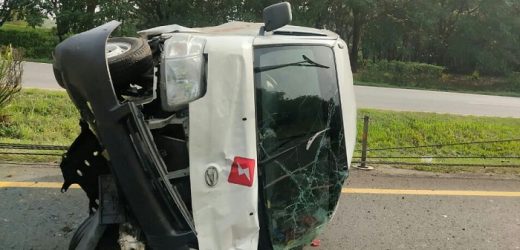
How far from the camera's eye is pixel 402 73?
27.5m

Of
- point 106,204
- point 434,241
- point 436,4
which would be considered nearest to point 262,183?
point 106,204

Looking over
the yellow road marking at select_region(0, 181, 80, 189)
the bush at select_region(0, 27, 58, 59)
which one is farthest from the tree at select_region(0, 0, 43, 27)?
the yellow road marking at select_region(0, 181, 80, 189)

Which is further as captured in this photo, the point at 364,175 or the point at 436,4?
the point at 436,4

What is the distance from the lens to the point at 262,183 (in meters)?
2.80

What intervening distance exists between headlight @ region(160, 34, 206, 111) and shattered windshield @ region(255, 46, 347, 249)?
37cm

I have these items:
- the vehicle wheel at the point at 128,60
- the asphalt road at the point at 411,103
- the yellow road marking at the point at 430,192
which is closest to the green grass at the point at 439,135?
the yellow road marking at the point at 430,192

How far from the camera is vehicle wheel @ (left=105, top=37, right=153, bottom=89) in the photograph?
2.64m

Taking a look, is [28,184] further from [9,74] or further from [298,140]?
[298,140]

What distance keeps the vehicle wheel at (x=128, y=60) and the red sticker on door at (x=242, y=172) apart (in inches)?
28.6

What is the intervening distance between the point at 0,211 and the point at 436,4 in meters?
29.6

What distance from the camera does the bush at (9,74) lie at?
22.6 ft

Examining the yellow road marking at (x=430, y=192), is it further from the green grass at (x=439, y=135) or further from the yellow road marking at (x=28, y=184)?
the yellow road marking at (x=28, y=184)

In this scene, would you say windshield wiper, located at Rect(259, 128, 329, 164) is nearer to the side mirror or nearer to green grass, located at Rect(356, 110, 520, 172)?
the side mirror

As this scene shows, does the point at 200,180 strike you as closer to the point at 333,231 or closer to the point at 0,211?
the point at 333,231
